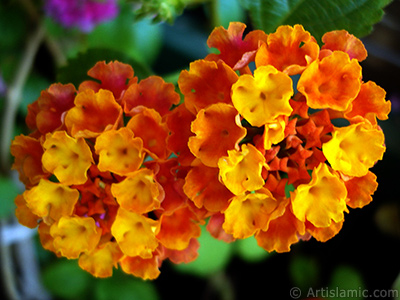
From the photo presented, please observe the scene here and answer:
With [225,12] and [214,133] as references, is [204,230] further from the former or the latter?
[214,133]

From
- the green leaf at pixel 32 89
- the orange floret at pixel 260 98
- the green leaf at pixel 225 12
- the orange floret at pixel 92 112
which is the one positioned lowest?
the green leaf at pixel 32 89

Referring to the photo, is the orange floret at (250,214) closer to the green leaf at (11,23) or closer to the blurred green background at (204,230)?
the blurred green background at (204,230)

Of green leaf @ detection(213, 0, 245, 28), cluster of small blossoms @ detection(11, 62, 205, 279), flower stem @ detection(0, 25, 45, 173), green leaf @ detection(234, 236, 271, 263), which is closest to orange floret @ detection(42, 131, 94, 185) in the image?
cluster of small blossoms @ detection(11, 62, 205, 279)

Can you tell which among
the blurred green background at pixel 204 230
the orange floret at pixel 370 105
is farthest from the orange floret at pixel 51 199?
the blurred green background at pixel 204 230

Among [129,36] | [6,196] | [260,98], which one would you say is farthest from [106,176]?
[129,36]

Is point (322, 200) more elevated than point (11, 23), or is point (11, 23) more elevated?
point (322, 200)

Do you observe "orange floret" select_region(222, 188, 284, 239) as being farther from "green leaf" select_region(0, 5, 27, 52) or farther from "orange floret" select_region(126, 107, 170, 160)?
"green leaf" select_region(0, 5, 27, 52)
